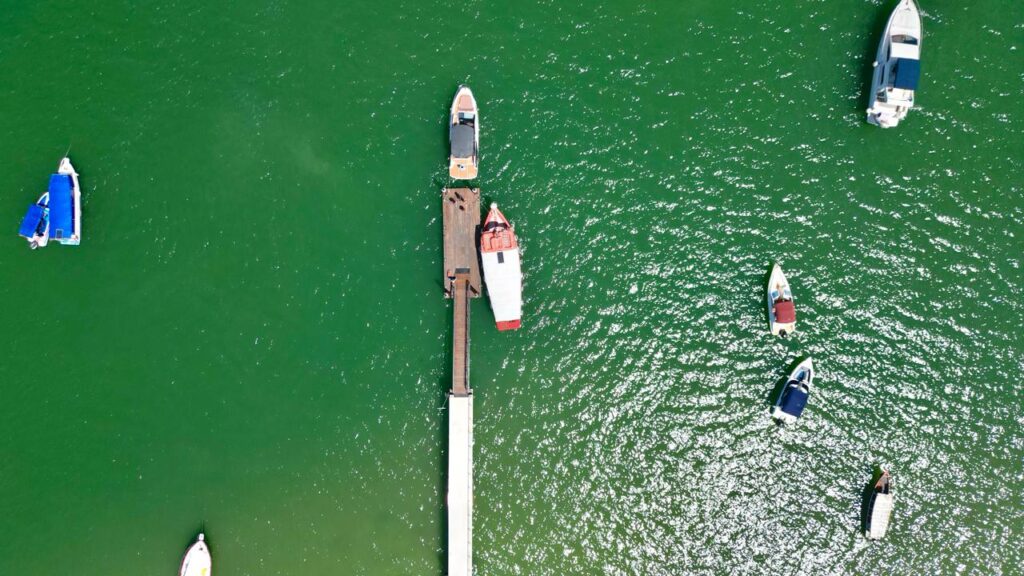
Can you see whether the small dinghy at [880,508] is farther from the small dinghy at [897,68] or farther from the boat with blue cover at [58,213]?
the boat with blue cover at [58,213]

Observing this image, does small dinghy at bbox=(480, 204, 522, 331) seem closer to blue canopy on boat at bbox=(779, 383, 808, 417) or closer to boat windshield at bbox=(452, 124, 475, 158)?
boat windshield at bbox=(452, 124, 475, 158)

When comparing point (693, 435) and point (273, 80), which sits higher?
point (273, 80)

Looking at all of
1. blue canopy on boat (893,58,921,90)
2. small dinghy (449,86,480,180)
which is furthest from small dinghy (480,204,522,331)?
blue canopy on boat (893,58,921,90)

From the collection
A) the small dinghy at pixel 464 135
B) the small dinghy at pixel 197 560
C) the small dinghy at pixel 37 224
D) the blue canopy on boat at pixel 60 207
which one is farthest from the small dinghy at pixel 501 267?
the small dinghy at pixel 37 224

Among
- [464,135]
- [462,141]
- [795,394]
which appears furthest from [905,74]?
[462,141]

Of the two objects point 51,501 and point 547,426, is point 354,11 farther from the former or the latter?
point 51,501

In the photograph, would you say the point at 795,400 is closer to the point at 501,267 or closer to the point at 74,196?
the point at 501,267

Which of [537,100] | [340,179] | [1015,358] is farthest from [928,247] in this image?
[340,179]
